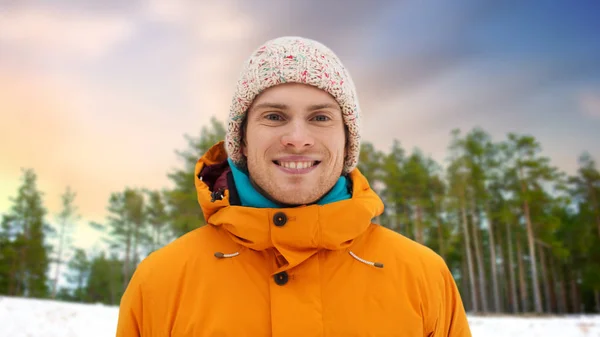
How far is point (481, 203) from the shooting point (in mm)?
29016

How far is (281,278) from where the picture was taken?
6.80 ft

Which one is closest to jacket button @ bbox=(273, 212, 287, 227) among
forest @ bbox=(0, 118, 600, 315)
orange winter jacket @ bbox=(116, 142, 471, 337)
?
orange winter jacket @ bbox=(116, 142, 471, 337)

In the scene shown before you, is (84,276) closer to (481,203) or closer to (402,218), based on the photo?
(402,218)

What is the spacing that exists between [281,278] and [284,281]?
0.02m

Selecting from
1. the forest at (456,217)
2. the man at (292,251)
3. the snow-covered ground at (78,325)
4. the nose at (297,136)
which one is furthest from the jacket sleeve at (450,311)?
the forest at (456,217)

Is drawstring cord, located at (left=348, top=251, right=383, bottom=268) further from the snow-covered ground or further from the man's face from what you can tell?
the snow-covered ground

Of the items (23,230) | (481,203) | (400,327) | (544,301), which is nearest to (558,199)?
(481,203)

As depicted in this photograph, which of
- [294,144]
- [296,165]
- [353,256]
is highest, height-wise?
[294,144]

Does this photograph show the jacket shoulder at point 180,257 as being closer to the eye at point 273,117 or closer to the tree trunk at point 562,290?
the eye at point 273,117

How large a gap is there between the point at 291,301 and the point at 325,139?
36.9 inches

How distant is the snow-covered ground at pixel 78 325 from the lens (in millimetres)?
9586

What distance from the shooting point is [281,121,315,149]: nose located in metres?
2.22

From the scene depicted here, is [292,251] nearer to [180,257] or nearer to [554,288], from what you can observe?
[180,257]

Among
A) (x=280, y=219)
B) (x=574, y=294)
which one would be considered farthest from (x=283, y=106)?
(x=574, y=294)
